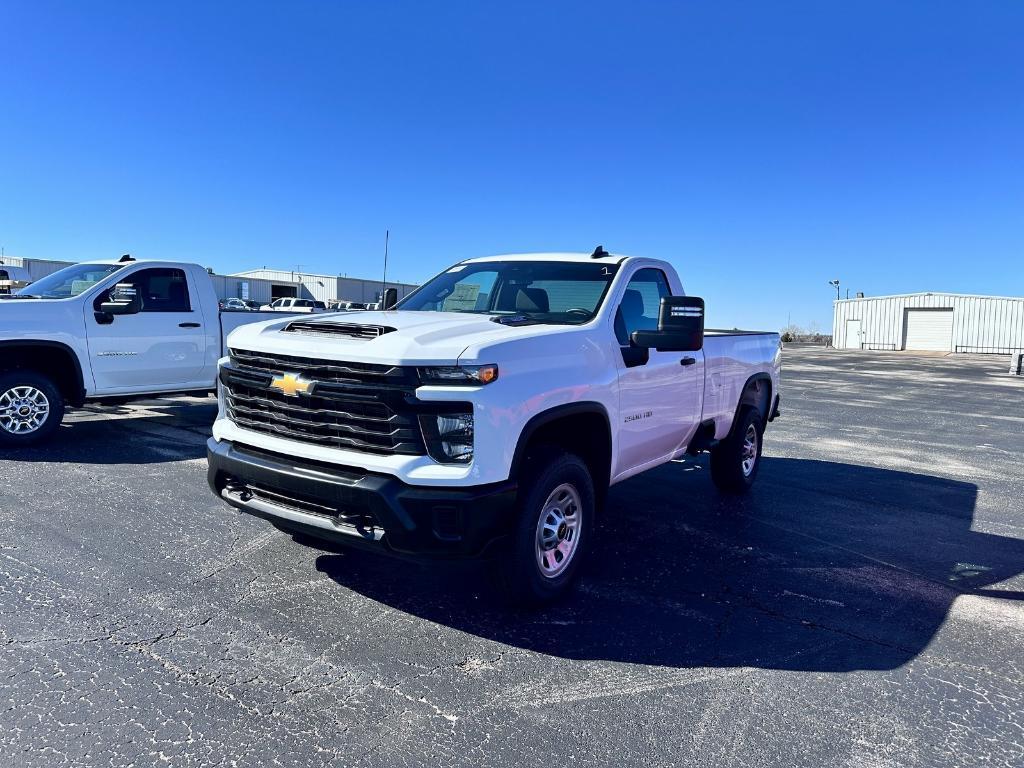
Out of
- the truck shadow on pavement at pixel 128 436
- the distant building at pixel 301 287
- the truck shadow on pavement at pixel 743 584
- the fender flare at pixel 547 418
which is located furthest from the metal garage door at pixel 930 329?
the fender flare at pixel 547 418

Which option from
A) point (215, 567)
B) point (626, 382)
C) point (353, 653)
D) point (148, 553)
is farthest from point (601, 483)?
point (148, 553)

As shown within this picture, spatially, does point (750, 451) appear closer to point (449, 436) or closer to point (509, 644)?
point (509, 644)

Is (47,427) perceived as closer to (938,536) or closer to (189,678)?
(189,678)

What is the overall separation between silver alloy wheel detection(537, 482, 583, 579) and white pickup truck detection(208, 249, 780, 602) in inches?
0.4

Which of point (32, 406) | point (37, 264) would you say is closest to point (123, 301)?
point (32, 406)

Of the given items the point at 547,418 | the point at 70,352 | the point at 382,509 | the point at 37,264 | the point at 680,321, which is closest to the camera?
the point at 382,509

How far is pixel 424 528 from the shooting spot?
3.32 meters

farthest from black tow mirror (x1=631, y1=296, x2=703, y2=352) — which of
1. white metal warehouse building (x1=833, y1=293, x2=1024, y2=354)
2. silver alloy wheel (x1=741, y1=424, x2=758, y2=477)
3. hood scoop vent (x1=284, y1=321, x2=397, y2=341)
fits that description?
white metal warehouse building (x1=833, y1=293, x2=1024, y2=354)

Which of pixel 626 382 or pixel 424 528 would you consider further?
pixel 626 382

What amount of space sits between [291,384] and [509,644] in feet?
5.65

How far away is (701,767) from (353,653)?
5.34 feet

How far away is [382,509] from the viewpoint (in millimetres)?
3307

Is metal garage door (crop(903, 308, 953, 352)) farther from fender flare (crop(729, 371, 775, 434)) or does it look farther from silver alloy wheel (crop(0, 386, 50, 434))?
silver alloy wheel (crop(0, 386, 50, 434))

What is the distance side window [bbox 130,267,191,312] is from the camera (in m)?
8.44
